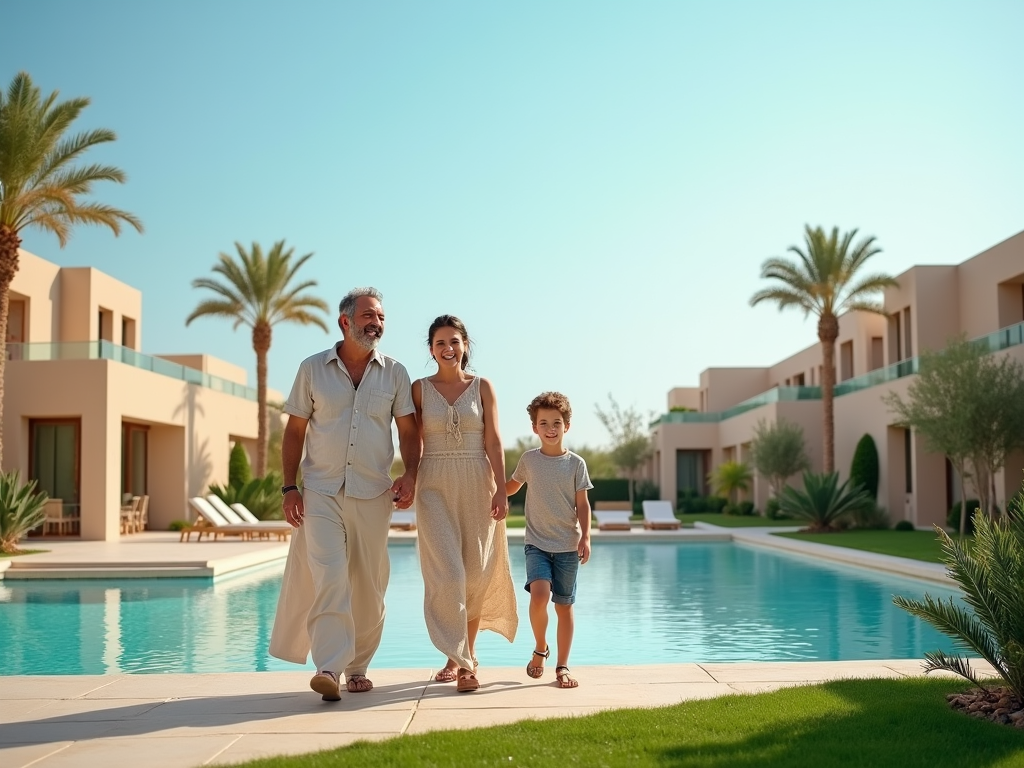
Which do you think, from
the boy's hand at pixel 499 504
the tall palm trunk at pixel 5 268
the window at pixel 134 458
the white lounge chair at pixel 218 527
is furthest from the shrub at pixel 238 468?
the boy's hand at pixel 499 504

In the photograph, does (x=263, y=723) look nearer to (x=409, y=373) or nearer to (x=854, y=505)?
(x=409, y=373)

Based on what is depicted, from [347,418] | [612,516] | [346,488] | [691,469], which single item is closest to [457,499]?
[346,488]

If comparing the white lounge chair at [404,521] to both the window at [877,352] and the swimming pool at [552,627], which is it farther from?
the window at [877,352]

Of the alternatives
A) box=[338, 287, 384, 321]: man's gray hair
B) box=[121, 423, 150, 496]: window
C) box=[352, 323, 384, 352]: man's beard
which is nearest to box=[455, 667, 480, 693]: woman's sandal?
box=[352, 323, 384, 352]: man's beard

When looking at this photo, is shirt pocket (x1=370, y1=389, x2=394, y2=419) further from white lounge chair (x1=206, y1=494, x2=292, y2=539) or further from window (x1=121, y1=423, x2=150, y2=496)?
window (x1=121, y1=423, x2=150, y2=496)

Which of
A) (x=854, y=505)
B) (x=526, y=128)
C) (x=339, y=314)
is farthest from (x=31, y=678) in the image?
(x=854, y=505)

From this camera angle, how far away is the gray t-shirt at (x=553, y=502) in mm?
5723

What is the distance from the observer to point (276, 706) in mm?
4930

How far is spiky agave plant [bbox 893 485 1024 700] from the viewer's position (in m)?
4.46

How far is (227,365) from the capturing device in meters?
37.5

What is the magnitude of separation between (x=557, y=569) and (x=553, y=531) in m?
0.23

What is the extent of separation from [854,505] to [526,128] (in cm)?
1179

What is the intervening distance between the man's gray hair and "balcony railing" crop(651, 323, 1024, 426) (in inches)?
676

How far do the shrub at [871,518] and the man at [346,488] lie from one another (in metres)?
21.2
